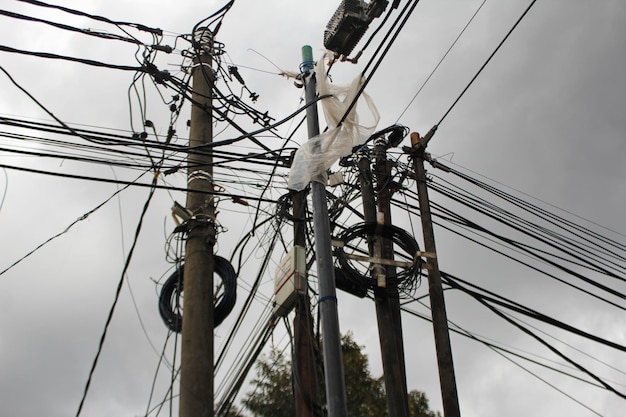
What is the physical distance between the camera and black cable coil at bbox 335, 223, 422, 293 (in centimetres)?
786

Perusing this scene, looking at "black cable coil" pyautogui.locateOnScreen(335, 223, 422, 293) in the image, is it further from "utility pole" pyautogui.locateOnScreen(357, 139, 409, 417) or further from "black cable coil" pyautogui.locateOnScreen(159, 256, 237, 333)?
"black cable coil" pyautogui.locateOnScreen(159, 256, 237, 333)

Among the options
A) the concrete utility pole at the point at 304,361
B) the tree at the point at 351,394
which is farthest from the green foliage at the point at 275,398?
the concrete utility pole at the point at 304,361

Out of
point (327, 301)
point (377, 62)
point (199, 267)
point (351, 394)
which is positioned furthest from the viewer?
point (351, 394)

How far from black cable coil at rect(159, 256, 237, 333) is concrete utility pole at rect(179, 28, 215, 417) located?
359 mm

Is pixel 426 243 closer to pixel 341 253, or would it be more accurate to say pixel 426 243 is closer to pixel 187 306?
pixel 341 253

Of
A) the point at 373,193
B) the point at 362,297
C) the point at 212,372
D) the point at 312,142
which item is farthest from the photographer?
the point at 373,193

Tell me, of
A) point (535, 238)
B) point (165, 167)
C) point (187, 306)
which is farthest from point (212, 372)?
point (535, 238)

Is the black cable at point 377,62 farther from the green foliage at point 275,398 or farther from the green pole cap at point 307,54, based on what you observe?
the green foliage at point 275,398

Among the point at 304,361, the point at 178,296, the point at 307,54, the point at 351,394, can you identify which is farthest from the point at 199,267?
the point at 351,394

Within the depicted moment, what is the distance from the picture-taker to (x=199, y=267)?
592cm

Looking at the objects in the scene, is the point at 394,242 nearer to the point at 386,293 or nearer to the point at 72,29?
the point at 386,293

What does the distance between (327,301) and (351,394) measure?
10.0m

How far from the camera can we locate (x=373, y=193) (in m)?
8.74

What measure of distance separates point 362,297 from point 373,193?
1625 mm
